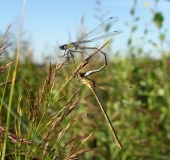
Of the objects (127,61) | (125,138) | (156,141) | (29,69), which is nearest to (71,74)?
(125,138)

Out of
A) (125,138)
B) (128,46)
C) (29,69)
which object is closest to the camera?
(125,138)

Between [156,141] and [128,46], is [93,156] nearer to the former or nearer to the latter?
[156,141]

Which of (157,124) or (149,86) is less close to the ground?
(149,86)

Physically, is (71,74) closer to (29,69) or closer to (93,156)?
(93,156)

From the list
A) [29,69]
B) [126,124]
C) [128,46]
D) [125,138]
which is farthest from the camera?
[29,69]

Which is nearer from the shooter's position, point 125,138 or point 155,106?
point 125,138

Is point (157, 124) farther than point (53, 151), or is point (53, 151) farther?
point (157, 124)

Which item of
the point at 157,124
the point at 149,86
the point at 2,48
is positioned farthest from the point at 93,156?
the point at 2,48

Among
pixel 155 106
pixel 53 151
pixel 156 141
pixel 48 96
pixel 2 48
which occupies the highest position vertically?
pixel 2 48

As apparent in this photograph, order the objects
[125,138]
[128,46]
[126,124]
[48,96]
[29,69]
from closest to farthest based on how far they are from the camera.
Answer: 1. [48,96]
2. [125,138]
3. [126,124]
4. [128,46]
5. [29,69]
